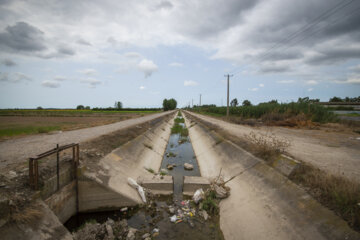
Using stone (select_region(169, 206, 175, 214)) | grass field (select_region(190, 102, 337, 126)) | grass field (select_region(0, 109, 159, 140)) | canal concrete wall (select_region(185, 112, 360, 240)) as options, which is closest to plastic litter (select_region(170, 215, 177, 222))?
stone (select_region(169, 206, 175, 214))

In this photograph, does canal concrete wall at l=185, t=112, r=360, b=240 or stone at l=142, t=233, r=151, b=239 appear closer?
canal concrete wall at l=185, t=112, r=360, b=240

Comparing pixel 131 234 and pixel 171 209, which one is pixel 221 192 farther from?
pixel 131 234

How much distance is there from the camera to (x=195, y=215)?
234 inches

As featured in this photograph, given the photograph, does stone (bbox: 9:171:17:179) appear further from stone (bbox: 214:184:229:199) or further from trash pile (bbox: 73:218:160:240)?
stone (bbox: 214:184:229:199)

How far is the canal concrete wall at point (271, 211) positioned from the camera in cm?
363

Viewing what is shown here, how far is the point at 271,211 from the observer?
481cm

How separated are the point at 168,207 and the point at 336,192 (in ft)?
16.5

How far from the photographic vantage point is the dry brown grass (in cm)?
340

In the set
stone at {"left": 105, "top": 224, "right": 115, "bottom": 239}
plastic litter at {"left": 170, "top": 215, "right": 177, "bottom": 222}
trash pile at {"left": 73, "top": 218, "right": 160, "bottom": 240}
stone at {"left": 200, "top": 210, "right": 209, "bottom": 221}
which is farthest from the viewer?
stone at {"left": 200, "top": 210, "right": 209, "bottom": 221}

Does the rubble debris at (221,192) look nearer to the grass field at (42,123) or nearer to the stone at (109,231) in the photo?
the stone at (109,231)

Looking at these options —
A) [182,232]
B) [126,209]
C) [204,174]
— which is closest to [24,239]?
[126,209]

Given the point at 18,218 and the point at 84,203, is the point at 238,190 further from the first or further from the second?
the point at 18,218

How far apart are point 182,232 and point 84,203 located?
355cm

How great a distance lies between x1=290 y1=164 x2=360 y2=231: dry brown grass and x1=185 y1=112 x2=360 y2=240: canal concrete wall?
0.15 m
